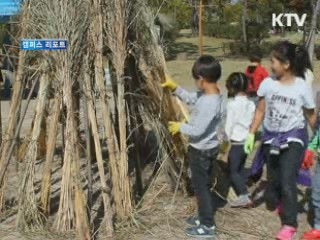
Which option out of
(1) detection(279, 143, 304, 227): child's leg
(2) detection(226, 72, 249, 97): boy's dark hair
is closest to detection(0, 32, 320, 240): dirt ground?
(1) detection(279, 143, 304, 227): child's leg

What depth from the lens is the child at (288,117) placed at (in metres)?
4.61

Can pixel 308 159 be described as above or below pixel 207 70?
below

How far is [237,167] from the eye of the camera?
5531 mm

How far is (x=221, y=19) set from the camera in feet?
128

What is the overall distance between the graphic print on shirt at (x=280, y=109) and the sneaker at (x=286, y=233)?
76 centimetres

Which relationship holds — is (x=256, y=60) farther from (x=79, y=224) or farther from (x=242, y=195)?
(x=79, y=224)

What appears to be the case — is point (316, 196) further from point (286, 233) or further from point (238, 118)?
point (238, 118)

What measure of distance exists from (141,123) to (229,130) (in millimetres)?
859

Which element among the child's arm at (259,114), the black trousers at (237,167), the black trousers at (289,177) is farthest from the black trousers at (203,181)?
the black trousers at (237,167)

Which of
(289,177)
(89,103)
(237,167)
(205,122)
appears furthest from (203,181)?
(89,103)

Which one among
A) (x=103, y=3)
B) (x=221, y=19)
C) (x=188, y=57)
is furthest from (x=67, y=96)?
(x=221, y=19)

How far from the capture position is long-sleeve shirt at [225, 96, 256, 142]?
5602mm

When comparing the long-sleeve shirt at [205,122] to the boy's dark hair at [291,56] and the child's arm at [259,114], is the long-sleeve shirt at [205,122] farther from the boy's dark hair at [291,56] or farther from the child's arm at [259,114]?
the boy's dark hair at [291,56]

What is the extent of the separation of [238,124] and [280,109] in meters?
1.00
